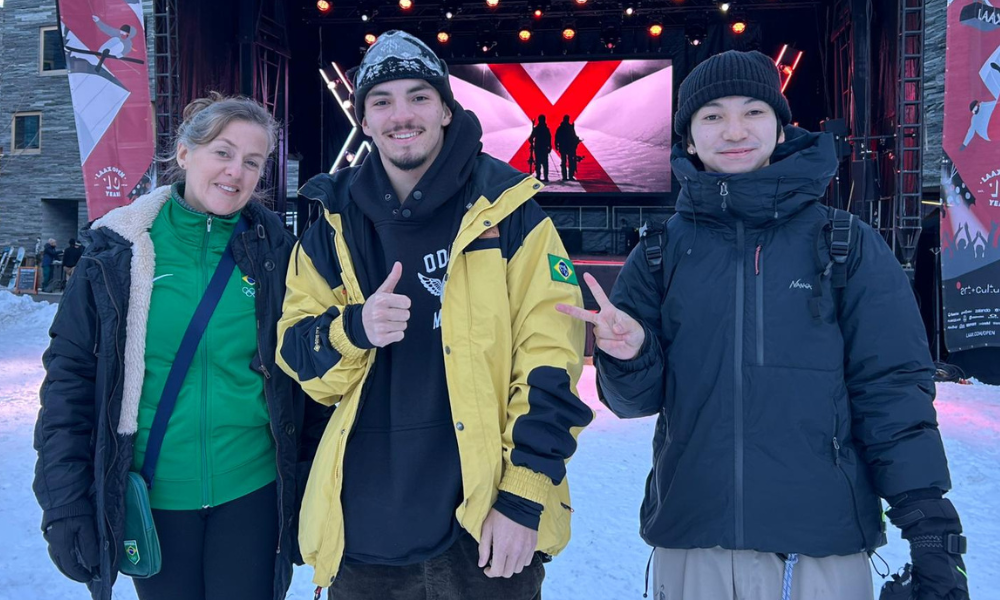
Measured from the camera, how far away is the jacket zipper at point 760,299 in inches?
53.1

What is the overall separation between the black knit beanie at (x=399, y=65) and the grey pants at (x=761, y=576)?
1151 millimetres

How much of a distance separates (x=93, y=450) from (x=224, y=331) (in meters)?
0.39

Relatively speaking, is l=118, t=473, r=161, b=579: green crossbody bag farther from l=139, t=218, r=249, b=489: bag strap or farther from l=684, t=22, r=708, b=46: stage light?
l=684, t=22, r=708, b=46: stage light

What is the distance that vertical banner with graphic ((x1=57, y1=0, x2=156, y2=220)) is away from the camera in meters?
6.11

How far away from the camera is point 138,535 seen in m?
1.48

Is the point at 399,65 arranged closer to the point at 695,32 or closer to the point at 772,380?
the point at 772,380

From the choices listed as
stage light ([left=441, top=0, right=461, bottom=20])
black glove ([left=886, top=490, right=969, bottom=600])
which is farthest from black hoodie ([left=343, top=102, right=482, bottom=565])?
stage light ([left=441, top=0, right=461, bottom=20])

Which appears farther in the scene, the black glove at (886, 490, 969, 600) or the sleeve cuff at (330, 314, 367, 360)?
the sleeve cuff at (330, 314, 367, 360)

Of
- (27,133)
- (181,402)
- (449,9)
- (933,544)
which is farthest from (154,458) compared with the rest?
(27,133)

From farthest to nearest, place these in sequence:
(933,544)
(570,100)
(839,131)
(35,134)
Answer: (35,134) < (570,100) < (839,131) < (933,544)

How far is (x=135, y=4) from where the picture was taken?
20.1 ft

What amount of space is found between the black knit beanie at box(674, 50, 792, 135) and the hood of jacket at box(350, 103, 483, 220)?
1.60 ft

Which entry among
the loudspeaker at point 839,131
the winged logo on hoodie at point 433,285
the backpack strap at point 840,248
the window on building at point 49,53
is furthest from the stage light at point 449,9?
the window on building at point 49,53

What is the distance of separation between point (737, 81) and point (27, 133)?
75.4 ft
